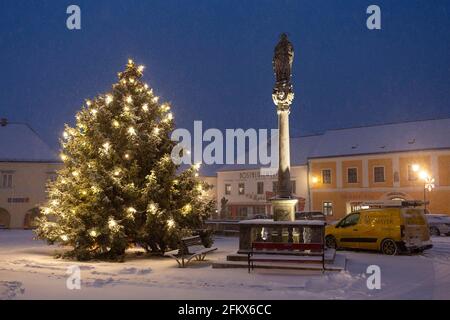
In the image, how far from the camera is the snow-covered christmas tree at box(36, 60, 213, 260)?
52.8ft

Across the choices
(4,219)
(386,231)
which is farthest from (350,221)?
(4,219)

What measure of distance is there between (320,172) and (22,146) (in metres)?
28.2

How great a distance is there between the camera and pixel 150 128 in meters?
17.9

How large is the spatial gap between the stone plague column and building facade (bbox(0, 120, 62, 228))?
29128 millimetres

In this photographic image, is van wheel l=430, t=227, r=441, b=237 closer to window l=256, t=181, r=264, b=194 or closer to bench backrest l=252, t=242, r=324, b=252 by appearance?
bench backrest l=252, t=242, r=324, b=252

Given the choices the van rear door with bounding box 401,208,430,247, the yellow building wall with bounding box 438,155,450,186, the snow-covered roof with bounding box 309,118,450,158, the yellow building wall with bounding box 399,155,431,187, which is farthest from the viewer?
the snow-covered roof with bounding box 309,118,450,158

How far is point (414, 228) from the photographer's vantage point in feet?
A: 59.5

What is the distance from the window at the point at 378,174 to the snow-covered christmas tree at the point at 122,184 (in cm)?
2709

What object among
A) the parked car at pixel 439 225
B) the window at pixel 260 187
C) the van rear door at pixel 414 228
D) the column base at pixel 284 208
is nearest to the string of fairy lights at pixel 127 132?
the column base at pixel 284 208

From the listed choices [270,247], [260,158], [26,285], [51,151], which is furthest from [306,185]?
[26,285]
